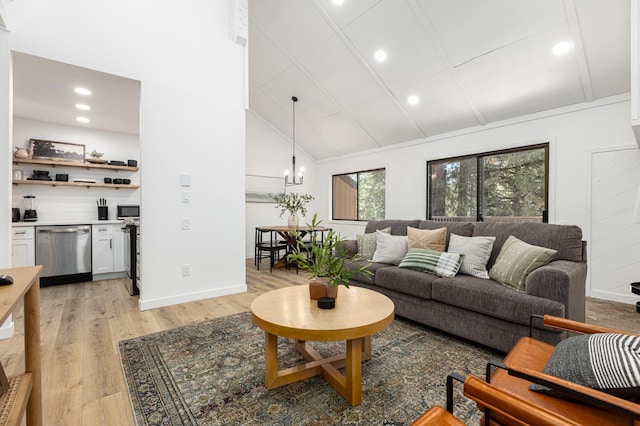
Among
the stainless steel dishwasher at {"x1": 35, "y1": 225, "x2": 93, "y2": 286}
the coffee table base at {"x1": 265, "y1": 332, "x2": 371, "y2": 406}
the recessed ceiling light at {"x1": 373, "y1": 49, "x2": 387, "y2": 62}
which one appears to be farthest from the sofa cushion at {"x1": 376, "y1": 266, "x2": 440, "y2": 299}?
the stainless steel dishwasher at {"x1": 35, "y1": 225, "x2": 93, "y2": 286}

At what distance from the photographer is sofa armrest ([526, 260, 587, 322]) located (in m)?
1.92

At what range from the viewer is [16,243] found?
373 centimetres

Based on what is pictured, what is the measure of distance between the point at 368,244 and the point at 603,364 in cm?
264

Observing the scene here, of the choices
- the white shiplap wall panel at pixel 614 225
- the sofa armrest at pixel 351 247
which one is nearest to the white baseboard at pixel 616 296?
the white shiplap wall panel at pixel 614 225

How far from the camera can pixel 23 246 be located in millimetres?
3775

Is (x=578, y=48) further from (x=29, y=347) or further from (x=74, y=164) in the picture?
(x=74, y=164)

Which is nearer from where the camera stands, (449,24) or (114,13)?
(114,13)

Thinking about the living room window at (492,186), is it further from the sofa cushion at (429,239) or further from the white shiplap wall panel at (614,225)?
the sofa cushion at (429,239)

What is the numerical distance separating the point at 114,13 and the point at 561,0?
4.42 meters

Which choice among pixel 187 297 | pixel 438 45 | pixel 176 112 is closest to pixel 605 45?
pixel 438 45

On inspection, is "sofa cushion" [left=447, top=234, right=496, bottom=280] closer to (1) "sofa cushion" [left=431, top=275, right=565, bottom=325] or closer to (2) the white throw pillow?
(1) "sofa cushion" [left=431, top=275, right=565, bottom=325]

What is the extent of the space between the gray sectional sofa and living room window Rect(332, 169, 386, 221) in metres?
3.48

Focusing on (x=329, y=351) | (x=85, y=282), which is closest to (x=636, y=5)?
(x=329, y=351)

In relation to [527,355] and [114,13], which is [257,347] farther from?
[114,13]
